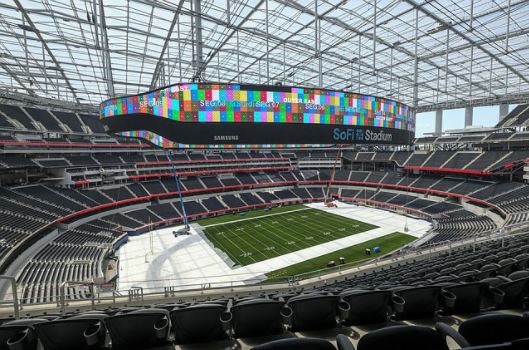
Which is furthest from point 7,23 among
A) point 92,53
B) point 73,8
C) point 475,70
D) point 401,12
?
point 475,70

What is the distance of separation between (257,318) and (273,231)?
109 ft

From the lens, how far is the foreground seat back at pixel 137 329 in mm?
3088

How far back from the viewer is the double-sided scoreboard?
8.56 metres

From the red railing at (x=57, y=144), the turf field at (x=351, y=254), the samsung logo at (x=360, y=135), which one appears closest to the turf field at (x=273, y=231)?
the turf field at (x=351, y=254)

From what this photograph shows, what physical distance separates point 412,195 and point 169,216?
137 feet

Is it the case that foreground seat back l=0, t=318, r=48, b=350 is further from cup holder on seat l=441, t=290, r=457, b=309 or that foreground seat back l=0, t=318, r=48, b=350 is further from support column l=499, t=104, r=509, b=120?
support column l=499, t=104, r=509, b=120

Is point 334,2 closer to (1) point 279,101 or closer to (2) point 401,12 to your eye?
(2) point 401,12

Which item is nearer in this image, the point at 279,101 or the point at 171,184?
the point at 279,101

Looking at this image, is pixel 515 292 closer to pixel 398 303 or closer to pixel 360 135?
pixel 398 303

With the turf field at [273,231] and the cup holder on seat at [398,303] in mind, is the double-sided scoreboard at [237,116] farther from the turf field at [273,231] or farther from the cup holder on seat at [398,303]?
the turf field at [273,231]

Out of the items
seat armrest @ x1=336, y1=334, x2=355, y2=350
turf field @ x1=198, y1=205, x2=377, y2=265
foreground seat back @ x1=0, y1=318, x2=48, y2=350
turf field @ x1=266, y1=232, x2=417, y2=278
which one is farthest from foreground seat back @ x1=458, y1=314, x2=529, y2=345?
turf field @ x1=198, y1=205, x2=377, y2=265

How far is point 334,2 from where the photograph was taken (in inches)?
838

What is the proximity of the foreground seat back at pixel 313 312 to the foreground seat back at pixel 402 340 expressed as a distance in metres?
1.50

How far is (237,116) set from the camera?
864 centimetres
